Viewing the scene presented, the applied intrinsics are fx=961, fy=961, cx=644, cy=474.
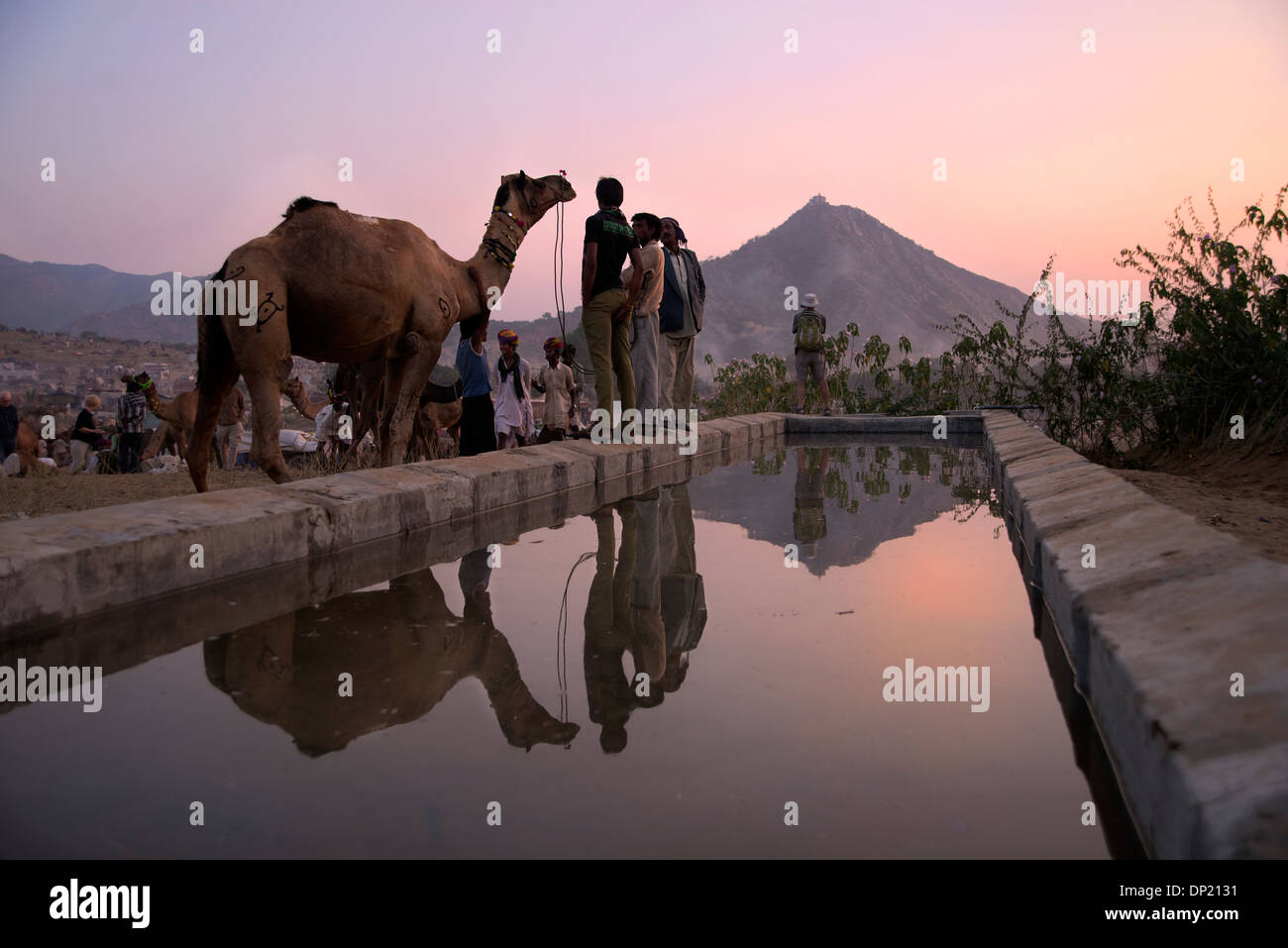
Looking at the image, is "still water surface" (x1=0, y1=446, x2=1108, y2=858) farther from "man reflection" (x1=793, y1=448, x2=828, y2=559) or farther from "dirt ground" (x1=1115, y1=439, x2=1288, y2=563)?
"dirt ground" (x1=1115, y1=439, x2=1288, y2=563)

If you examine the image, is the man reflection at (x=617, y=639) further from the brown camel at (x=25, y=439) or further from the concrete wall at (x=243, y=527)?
the brown camel at (x=25, y=439)

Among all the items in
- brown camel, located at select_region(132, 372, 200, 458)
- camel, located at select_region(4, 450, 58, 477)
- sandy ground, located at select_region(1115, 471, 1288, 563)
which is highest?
brown camel, located at select_region(132, 372, 200, 458)

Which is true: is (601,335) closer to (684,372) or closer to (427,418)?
(684,372)

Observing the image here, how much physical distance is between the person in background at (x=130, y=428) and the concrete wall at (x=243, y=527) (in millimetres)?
9242

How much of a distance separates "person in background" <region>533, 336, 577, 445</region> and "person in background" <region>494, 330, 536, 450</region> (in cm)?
62

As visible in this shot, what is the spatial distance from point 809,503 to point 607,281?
8.96 feet

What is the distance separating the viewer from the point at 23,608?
9.74 ft

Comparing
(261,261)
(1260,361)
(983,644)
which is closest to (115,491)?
(261,261)

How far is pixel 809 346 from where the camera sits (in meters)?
14.7

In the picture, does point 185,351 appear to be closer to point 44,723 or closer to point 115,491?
point 115,491

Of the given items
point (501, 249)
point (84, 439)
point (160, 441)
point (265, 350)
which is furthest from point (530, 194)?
point (84, 439)

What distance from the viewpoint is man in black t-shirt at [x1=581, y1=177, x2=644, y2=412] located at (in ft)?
25.1

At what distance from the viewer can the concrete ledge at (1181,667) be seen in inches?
57.4

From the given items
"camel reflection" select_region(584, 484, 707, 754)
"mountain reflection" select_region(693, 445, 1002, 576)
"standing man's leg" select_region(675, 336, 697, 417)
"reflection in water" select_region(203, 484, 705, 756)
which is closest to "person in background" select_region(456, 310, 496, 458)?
"mountain reflection" select_region(693, 445, 1002, 576)
